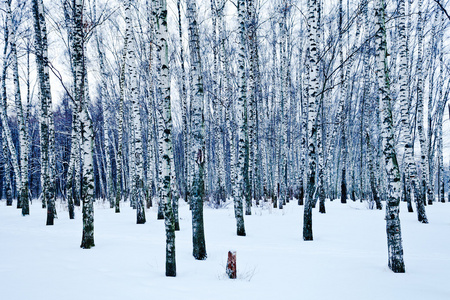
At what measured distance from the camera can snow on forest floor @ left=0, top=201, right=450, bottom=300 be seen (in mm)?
3667

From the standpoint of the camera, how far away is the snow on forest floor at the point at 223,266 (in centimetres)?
367

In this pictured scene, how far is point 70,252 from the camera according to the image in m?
5.49

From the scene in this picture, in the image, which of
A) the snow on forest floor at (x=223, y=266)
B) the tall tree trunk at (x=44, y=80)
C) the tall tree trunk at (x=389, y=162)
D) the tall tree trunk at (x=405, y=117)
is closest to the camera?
the snow on forest floor at (x=223, y=266)

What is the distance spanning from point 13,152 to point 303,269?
51.9ft

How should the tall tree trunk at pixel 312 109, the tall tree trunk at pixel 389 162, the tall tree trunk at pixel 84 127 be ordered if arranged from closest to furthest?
the tall tree trunk at pixel 389 162 < the tall tree trunk at pixel 84 127 < the tall tree trunk at pixel 312 109

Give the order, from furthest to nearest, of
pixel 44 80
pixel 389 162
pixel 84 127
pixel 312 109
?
pixel 44 80 < pixel 312 109 < pixel 84 127 < pixel 389 162

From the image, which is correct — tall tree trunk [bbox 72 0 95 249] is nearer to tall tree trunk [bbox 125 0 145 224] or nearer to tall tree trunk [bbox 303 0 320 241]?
tall tree trunk [bbox 125 0 145 224]

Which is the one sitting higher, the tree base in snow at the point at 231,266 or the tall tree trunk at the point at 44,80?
the tall tree trunk at the point at 44,80

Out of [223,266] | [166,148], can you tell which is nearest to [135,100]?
[166,148]

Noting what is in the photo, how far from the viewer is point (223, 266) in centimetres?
489

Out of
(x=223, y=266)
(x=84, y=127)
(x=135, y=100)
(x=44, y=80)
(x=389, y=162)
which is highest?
(x=44, y=80)

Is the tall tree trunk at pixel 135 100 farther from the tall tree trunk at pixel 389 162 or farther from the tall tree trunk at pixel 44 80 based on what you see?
the tall tree trunk at pixel 389 162

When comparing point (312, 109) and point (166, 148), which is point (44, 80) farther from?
point (312, 109)

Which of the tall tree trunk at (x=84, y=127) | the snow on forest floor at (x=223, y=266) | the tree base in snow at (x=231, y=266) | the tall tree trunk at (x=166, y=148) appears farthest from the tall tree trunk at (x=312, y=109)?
the tall tree trunk at (x=84, y=127)
